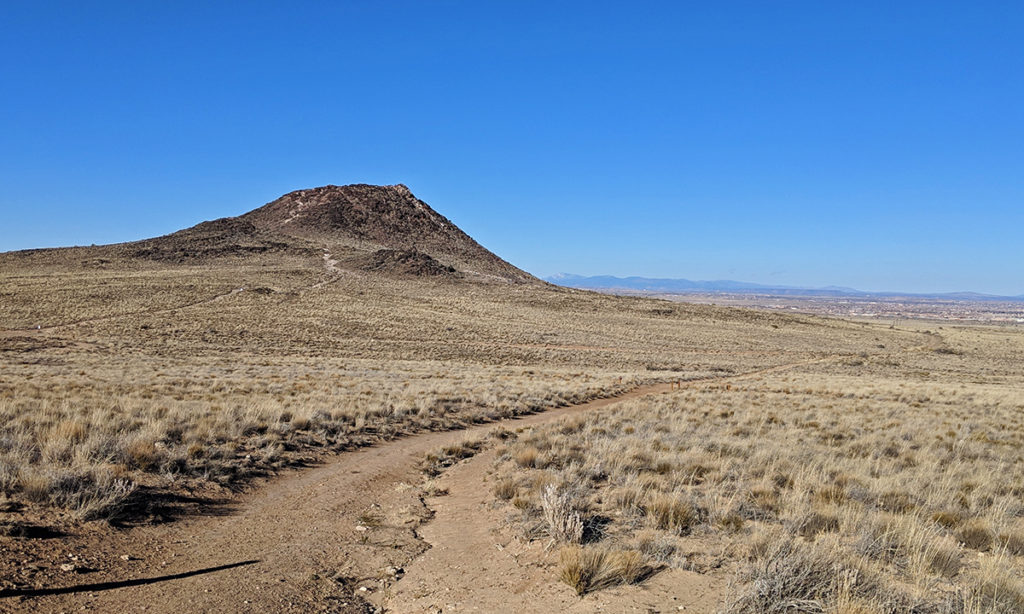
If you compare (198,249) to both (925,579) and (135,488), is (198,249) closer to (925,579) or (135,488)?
(135,488)

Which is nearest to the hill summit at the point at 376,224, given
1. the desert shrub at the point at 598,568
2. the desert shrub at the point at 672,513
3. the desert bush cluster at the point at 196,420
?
the desert bush cluster at the point at 196,420

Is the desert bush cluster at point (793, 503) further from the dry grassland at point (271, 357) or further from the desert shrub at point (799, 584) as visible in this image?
the dry grassland at point (271, 357)

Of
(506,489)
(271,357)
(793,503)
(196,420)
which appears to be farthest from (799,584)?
(271,357)

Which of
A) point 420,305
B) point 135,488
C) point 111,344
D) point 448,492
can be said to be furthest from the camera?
point 420,305

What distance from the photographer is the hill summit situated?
98125mm

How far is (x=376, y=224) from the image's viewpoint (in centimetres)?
10662

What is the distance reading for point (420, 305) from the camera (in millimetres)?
62969

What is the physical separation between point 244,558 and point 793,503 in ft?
20.9

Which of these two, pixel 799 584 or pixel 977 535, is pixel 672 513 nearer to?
pixel 799 584

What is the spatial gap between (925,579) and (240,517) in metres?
7.31

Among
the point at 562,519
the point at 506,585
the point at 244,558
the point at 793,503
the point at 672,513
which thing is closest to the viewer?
the point at 506,585

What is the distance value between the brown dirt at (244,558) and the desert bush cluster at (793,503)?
176 centimetres

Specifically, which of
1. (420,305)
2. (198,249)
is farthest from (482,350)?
(198,249)

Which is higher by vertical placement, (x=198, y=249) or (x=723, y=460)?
(x=198, y=249)
